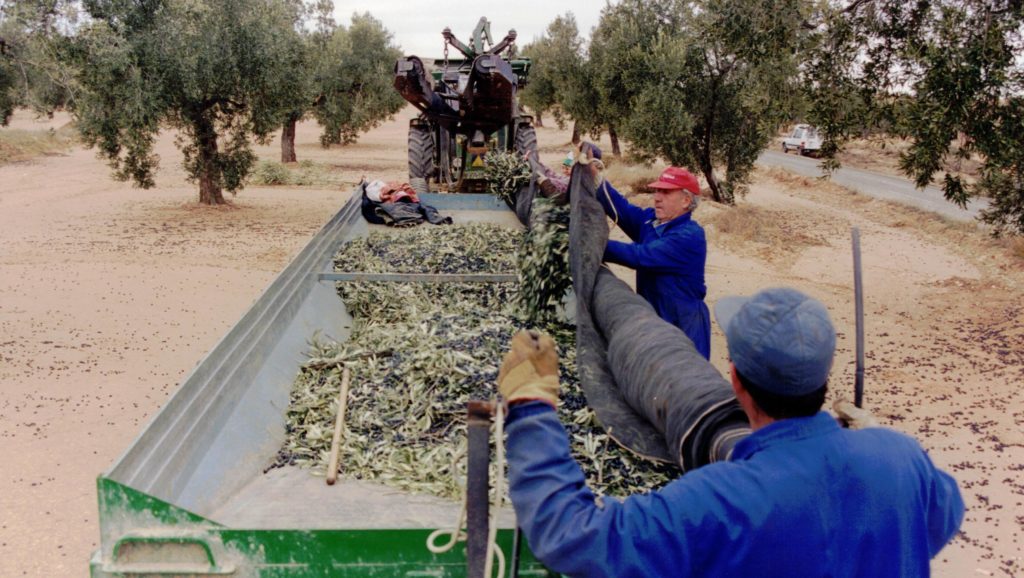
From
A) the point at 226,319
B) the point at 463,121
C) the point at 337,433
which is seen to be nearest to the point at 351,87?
the point at 463,121

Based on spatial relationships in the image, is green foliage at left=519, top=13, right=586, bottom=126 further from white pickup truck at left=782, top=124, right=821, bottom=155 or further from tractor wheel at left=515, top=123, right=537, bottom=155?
tractor wheel at left=515, top=123, right=537, bottom=155

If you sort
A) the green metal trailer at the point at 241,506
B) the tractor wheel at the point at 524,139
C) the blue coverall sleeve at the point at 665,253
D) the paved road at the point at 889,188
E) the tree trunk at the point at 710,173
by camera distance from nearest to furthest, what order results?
the green metal trailer at the point at 241,506 → the blue coverall sleeve at the point at 665,253 → the tractor wheel at the point at 524,139 → the tree trunk at the point at 710,173 → the paved road at the point at 889,188

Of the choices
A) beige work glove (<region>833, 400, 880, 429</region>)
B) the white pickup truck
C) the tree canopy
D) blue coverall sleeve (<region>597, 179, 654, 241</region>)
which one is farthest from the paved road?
beige work glove (<region>833, 400, 880, 429</region>)

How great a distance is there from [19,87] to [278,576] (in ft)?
41.8

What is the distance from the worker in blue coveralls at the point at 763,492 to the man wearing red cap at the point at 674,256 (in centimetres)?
277

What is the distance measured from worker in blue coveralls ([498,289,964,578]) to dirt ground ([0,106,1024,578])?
3.24 metres

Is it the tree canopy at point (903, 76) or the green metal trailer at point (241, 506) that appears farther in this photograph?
the tree canopy at point (903, 76)

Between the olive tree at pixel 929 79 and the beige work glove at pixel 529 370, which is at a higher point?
the olive tree at pixel 929 79

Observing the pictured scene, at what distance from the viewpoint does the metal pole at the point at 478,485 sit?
182 centimetres

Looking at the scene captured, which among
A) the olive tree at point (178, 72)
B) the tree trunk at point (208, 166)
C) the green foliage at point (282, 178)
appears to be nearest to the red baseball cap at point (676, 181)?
the olive tree at point (178, 72)

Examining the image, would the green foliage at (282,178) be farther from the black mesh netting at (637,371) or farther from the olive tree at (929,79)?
the black mesh netting at (637,371)

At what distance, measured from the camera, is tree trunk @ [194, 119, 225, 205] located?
14.6m

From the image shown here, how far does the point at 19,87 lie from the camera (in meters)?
12.1

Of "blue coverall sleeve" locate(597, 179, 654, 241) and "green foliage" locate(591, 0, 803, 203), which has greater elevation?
"green foliage" locate(591, 0, 803, 203)
